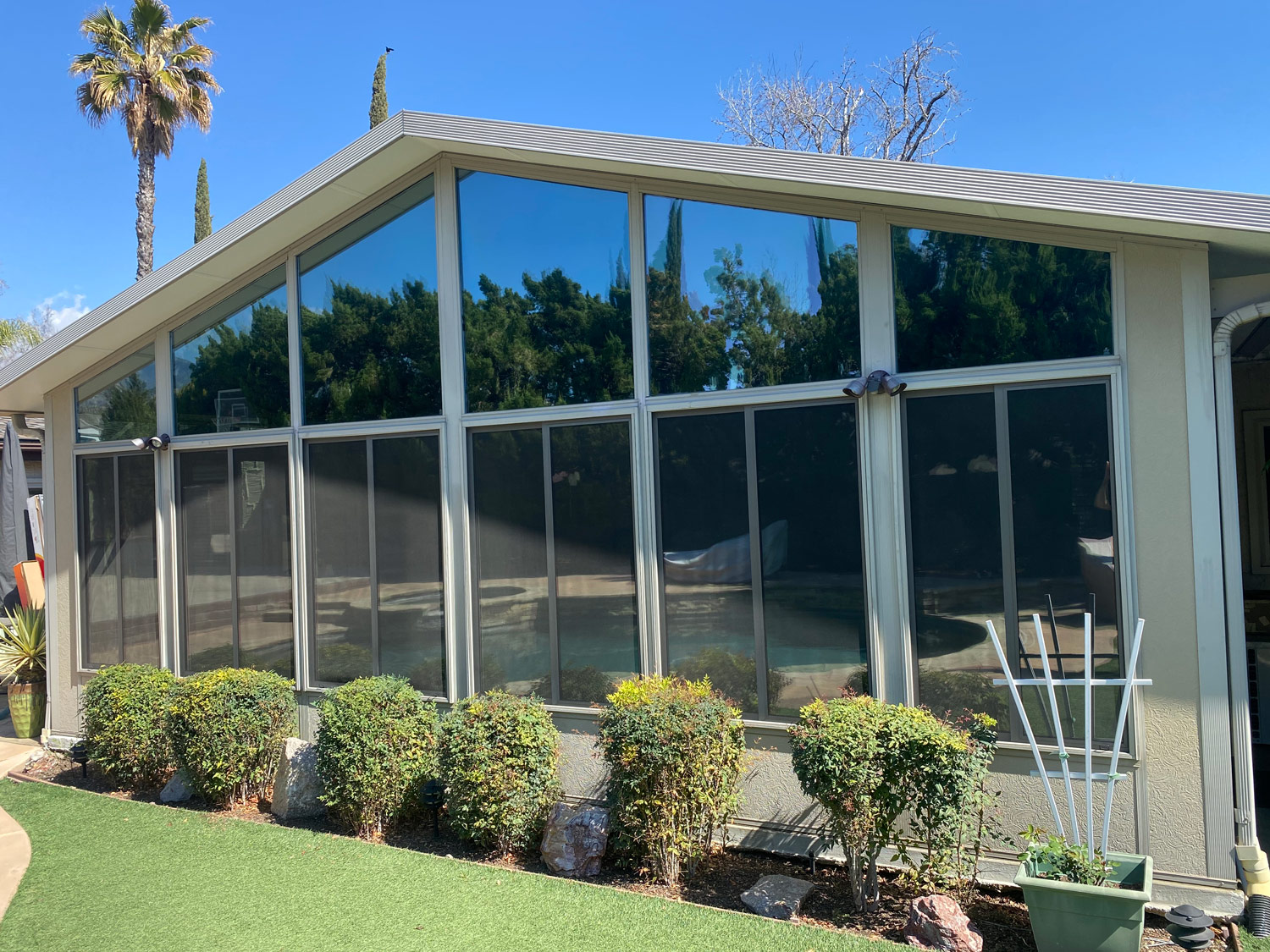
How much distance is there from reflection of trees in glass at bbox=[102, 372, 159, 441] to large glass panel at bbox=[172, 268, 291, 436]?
358 millimetres

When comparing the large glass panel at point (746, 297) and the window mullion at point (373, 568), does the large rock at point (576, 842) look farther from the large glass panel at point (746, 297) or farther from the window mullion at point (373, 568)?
the large glass panel at point (746, 297)

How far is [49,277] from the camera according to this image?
41719 millimetres

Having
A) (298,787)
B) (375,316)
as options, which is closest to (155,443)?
(375,316)

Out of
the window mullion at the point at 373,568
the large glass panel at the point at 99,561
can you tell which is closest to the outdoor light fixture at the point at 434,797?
the window mullion at the point at 373,568

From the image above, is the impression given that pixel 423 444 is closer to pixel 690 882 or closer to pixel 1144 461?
pixel 690 882

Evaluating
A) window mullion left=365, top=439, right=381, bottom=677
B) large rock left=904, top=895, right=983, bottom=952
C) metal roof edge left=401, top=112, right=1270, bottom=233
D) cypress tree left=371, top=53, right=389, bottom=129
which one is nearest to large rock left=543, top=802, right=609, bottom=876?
large rock left=904, top=895, right=983, bottom=952

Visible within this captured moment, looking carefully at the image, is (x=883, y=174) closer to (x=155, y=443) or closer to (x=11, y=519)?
(x=155, y=443)

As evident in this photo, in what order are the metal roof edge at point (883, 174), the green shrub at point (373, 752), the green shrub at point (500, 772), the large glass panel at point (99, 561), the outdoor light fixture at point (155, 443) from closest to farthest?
1. the metal roof edge at point (883, 174)
2. the green shrub at point (500, 772)
3. the green shrub at point (373, 752)
4. the outdoor light fixture at point (155, 443)
5. the large glass panel at point (99, 561)

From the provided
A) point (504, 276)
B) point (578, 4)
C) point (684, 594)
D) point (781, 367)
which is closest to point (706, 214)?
point (781, 367)

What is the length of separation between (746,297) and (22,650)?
7.91m

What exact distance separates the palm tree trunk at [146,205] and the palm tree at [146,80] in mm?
19

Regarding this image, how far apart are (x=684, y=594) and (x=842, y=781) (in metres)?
1.59

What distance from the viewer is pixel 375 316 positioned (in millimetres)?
6906

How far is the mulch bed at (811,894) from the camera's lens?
4.45 meters
